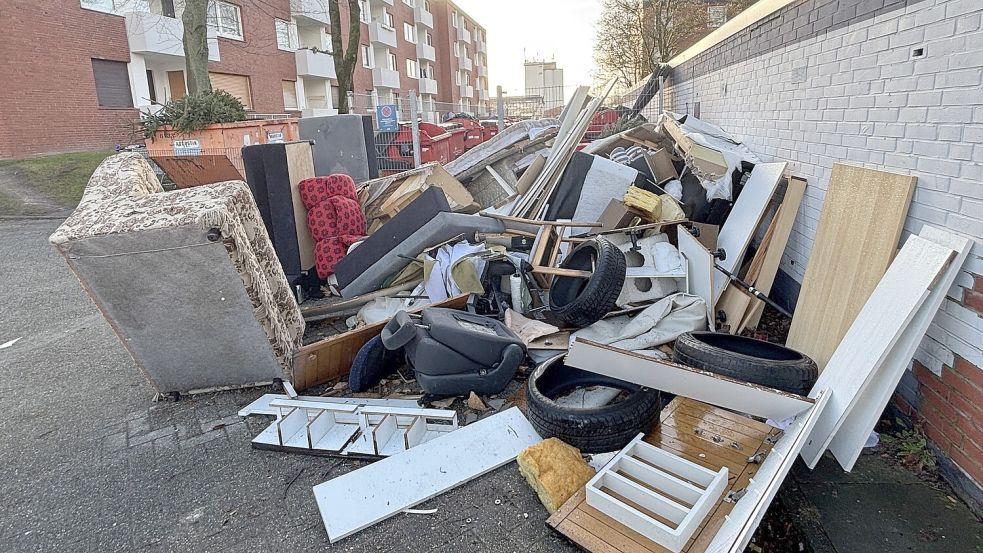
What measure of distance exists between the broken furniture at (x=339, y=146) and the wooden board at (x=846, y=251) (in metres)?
6.72

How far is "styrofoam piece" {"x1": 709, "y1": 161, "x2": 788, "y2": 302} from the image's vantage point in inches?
173

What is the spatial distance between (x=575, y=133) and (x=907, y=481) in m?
4.65

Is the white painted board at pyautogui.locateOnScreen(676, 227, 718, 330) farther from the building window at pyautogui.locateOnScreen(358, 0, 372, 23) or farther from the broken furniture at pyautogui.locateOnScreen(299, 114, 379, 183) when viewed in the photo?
the building window at pyautogui.locateOnScreen(358, 0, 372, 23)

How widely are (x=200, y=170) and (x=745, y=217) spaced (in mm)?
6078

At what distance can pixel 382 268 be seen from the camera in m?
5.13

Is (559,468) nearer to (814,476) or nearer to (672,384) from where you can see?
(672,384)

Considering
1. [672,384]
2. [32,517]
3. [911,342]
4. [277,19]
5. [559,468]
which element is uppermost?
[277,19]

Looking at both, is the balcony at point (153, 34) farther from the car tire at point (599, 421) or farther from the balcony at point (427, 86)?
the balcony at point (427, 86)

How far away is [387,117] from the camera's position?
1041cm

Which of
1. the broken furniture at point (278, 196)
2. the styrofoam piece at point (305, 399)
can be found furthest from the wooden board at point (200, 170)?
the styrofoam piece at point (305, 399)

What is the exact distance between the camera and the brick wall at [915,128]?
2.35 meters

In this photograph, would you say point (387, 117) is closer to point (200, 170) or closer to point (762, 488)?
point (200, 170)

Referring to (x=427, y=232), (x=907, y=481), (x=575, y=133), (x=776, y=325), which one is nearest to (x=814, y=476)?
(x=907, y=481)

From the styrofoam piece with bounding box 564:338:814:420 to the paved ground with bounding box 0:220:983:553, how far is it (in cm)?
47
